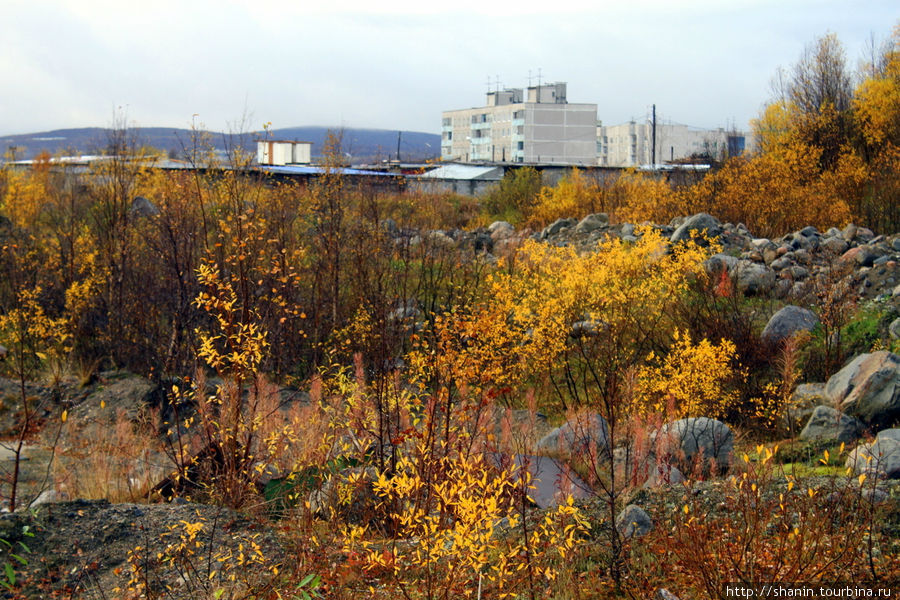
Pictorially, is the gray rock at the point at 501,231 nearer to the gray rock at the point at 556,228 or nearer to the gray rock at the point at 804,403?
the gray rock at the point at 556,228

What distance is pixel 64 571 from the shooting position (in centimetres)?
444

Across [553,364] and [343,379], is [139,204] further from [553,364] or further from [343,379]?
[343,379]

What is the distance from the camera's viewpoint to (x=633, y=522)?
4.60 m

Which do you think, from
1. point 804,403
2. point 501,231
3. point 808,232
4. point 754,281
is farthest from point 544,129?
point 804,403

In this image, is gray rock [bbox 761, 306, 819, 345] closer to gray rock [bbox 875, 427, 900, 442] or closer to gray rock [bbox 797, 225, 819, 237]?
gray rock [bbox 875, 427, 900, 442]

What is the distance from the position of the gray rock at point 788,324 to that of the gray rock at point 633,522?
6.02m

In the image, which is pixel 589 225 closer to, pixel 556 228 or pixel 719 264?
pixel 556 228

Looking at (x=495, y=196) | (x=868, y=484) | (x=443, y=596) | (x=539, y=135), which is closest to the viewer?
(x=443, y=596)

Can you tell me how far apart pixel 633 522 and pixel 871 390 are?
169 inches

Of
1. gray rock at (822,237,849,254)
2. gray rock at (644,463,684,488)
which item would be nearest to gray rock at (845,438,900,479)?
gray rock at (644,463,684,488)

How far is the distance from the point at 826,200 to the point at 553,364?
11.9 meters

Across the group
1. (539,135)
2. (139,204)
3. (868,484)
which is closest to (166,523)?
(868,484)

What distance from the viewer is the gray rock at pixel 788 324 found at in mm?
10102

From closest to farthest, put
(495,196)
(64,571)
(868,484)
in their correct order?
(64,571) < (868,484) < (495,196)
